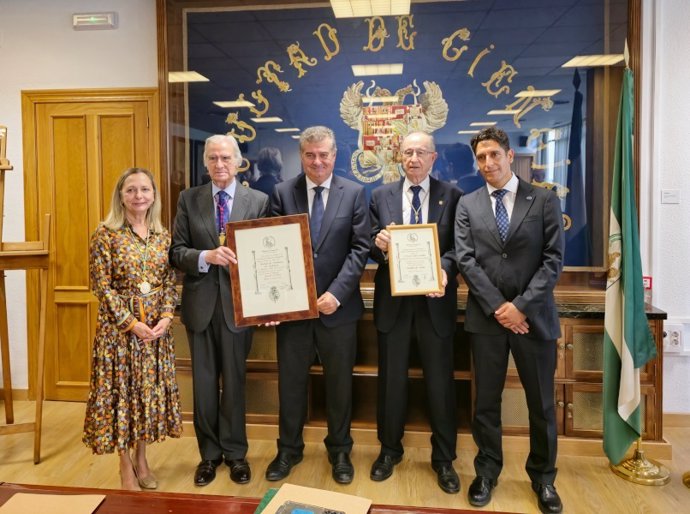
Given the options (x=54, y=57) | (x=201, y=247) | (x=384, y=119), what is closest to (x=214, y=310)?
(x=201, y=247)

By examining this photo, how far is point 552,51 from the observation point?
3.04 meters

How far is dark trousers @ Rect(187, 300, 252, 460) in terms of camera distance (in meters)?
2.50

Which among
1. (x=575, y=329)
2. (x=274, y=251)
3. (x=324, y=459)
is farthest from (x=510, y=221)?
(x=324, y=459)

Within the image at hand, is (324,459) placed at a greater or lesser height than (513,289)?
lesser

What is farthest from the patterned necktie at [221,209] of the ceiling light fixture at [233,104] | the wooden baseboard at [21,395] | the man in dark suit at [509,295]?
the wooden baseboard at [21,395]

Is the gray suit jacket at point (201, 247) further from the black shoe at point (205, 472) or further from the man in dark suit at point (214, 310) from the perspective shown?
the black shoe at point (205, 472)

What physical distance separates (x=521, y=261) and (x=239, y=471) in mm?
1688

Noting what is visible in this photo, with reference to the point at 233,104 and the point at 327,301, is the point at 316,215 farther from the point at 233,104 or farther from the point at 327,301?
the point at 233,104

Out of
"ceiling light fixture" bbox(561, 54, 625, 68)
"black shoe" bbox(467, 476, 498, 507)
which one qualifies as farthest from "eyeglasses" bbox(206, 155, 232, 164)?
"ceiling light fixture" bbox(561, 54, 625, 68)

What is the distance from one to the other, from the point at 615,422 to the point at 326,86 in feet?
8.20

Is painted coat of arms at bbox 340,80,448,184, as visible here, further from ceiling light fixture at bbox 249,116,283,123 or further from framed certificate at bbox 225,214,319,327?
framed certificate at bbox 225,214,319,327

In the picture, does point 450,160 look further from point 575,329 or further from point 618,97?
point 575,329

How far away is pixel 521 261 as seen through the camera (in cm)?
228

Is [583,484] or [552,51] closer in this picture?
[583,484]
